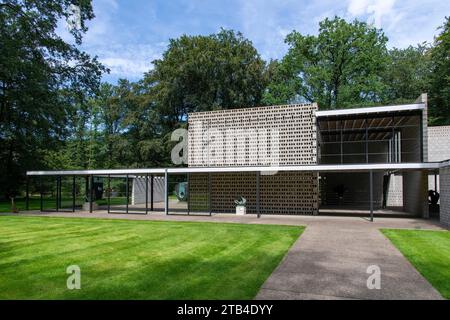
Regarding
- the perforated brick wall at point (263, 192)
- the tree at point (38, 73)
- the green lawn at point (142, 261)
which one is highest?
the tree at point (38, 73)

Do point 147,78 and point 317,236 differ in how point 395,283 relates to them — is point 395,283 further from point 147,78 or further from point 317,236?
point 147,78

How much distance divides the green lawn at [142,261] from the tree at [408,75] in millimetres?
31498

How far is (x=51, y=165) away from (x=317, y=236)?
33.7m

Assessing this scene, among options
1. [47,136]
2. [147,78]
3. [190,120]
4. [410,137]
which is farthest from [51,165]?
[410,137]

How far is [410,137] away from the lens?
18.4m

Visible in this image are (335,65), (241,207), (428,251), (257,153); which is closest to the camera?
(428,251)

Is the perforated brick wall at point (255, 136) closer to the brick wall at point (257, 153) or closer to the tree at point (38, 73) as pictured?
the brick wall at point (257, 153)

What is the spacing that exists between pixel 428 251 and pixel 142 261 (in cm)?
642

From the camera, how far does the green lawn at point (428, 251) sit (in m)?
5.85

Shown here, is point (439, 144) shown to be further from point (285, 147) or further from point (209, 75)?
point (209, 75)

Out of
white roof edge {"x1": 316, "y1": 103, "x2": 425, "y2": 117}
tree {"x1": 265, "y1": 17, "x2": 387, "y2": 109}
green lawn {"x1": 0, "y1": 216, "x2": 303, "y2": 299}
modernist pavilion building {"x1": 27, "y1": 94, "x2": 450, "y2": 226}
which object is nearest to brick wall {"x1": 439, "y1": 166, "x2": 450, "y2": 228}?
modernist pavilion building {"x1": 27, "y1": 94, "x2": 450, "y2": 226}

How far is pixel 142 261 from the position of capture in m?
7.16

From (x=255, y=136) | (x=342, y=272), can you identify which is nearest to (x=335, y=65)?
(x=255, y=136)

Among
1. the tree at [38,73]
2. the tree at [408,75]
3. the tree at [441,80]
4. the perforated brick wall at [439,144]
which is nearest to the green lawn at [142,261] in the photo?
the tree at [38,73]
